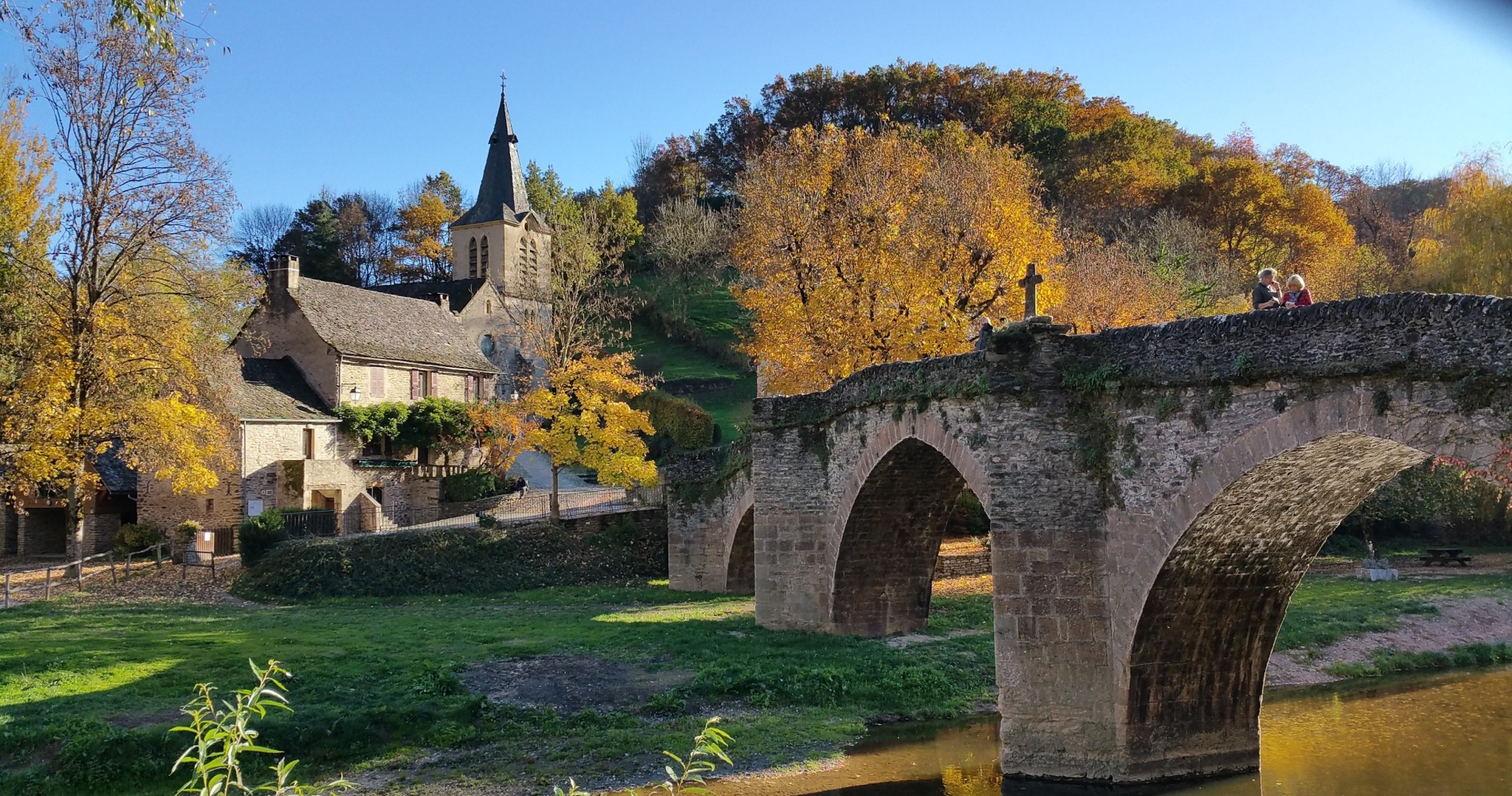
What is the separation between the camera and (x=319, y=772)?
12648 mm

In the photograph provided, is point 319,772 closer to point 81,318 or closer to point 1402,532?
point 81,318

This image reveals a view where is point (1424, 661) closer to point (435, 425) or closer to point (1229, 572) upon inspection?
point (1229, 572)

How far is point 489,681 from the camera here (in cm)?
1580

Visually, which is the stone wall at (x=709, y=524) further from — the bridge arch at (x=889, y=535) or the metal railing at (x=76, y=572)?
the metal railing at (x=76, y=572)

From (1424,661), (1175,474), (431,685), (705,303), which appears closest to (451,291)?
(705,303)

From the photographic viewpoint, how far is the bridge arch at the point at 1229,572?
1021cm

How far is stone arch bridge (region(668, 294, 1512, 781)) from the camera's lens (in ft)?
30.1

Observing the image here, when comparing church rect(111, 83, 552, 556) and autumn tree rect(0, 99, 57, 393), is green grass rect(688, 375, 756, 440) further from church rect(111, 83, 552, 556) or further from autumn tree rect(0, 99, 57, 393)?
autumn tree rect(0, 99, 57, 393)

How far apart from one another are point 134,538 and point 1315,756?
2859cm

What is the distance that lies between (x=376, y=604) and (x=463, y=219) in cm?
3243

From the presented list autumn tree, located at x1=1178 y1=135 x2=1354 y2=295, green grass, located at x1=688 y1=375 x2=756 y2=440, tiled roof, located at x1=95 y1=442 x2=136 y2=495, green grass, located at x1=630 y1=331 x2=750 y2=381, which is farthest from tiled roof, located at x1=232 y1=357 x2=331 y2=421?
autumn tree, located at x1=1178 y1=135 x2=1354 y2=295

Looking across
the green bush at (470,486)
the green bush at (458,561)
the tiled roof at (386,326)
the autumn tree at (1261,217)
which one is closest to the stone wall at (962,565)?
the green bush at (458,561)

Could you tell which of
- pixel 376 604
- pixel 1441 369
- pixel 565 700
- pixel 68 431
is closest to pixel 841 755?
pixel 565 700

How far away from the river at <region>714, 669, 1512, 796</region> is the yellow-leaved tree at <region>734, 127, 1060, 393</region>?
10752 mm
